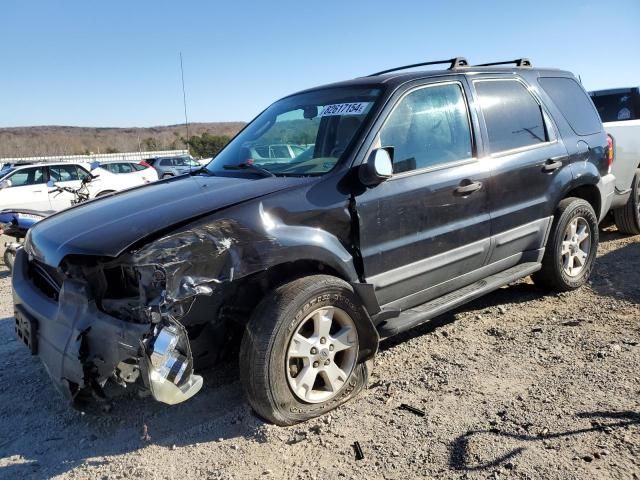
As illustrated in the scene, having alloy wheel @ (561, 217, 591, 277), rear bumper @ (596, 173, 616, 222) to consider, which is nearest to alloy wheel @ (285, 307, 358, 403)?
alloy wheel @ (561, 217, 591, 277)

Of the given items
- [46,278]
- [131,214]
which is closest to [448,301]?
[131,214]

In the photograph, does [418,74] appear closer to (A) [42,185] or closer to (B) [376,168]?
(B) [376,168]

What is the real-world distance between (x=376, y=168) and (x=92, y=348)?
1.82 metres

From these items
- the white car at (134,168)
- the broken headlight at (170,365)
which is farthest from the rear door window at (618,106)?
the white car at (134,168)

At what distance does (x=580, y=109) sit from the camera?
16.6 ft

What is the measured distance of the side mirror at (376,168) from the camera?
319 cm

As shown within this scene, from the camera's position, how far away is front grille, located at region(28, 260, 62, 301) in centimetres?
320

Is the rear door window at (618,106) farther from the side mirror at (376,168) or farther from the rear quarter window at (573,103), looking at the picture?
the side mirror at (376,168)

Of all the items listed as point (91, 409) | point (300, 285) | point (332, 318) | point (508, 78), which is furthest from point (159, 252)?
point (508, 78)

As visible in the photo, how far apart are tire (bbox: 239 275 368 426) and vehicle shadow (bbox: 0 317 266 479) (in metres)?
0.26

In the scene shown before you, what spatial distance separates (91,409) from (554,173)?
3912 mm

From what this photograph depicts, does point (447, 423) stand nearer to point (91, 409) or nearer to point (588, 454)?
point (588, 454)

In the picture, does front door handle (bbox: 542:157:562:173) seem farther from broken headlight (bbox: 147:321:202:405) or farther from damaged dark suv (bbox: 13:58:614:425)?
broken headlight (bbox: 147:321:202:405)

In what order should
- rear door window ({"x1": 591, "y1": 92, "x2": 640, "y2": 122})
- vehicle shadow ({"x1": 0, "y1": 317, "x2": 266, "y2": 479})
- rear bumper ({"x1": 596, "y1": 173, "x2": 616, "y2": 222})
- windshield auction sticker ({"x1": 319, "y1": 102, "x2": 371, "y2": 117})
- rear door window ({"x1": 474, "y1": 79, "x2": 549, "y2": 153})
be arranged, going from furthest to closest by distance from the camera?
rear door window ({"x1": 591, "y1": 92, "x2": 640, "y2": 122}), rear bumper ({"x1": 596, "y1": 173, "x2": 616, "y2": 222}), rear door window ({"x1": 474, "y1": 79, "x2": 549, "y2": 153}), windshield auction sticker ({"x1": 319, "y1": 102, "x2": 371, "y2": 117}), vehicle shadow ({"x1": 0, "y1": 317, "x2": 266, "y2": 479})
